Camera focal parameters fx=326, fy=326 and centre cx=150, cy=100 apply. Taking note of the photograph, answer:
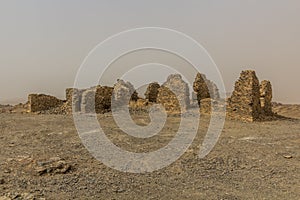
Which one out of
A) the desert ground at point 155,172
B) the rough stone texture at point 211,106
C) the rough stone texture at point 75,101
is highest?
the rough stone texture at point 75,101

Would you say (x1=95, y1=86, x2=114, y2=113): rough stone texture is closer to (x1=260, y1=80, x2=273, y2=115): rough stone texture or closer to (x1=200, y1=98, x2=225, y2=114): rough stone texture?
(x1=200, y1=98, x2=225, y2=114): rough stone texture

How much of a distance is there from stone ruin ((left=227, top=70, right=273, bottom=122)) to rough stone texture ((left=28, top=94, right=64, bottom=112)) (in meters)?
13.8

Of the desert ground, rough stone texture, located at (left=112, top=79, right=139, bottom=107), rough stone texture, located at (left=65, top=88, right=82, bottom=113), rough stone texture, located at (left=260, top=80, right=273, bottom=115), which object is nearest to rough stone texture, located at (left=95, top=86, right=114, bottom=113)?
rough stone texture, located at (left=112, top=79, right=139, bottom=107)

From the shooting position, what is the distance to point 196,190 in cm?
703

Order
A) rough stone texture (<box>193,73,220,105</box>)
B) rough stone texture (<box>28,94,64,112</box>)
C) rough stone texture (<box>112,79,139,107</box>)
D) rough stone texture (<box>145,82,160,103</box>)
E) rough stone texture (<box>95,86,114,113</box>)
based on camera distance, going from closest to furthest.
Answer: rough stone texture (<box>95,86,114,113</box>)
rough stone texture (<box>112,79,139,107</box>)
rough stone texture (<box>193,73,220,105</box>)
rough stone texture (<box>28,94,64,112</box>)
rough stone texture (<box>145,82,160,103</box>)

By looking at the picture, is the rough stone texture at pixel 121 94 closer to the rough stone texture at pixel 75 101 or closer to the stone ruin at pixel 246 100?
the rough stone texture at pixel 75 101

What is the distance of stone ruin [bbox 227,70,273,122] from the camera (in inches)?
681

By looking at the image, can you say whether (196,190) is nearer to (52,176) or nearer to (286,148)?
(52,176)

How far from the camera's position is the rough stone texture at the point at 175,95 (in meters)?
19.7

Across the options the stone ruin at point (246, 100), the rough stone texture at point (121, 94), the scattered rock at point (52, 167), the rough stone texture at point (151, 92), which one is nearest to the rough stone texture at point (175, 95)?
the rough stone texture at point (121, 94)

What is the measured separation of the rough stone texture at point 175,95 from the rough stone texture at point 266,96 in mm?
4468

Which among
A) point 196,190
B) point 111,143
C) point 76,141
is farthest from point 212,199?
point 76,141

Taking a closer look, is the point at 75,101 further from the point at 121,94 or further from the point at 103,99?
the point at 121,94

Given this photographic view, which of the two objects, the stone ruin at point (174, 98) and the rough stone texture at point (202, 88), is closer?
the stone ruin at point (174, 98)
